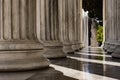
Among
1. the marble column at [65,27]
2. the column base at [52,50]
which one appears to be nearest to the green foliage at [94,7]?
the marble column at [65,27]

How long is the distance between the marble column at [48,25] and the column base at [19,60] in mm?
8886

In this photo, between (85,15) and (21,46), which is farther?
(85,15)

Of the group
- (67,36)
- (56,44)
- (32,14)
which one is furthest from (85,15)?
(32,14)

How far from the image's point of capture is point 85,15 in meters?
82.7

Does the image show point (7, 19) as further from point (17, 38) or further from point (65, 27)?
point (65, 27)

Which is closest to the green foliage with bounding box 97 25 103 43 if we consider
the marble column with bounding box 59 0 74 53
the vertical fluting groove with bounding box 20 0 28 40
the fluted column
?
the fluted column

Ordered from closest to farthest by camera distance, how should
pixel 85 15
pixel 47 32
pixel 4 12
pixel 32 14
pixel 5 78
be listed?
1. pixel 5 78
2. pixel 4 12
3. pixel 32 14
4. pixel 47 32
5. pixel 85 15

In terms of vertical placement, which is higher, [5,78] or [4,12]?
[4,12]

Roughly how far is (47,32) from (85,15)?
61382mm

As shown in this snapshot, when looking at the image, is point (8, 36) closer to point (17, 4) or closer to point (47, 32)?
point (17, 4)

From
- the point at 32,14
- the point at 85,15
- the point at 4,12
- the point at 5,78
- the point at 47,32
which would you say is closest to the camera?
the point at 5,78

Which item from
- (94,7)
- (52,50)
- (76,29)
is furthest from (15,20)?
(94,7)

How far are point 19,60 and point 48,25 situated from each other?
32.8ft

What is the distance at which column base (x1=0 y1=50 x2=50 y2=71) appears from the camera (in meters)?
11.8
